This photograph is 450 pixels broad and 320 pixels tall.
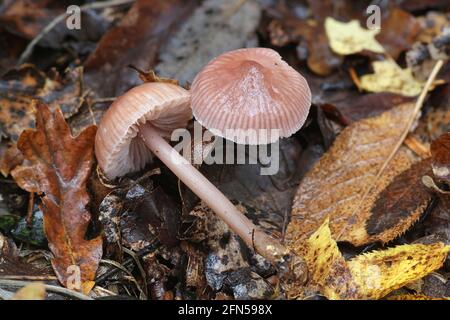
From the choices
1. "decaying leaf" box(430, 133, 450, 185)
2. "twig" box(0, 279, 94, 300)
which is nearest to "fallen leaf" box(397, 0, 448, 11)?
"decaying leaf" box(430, 133, 450, 185)

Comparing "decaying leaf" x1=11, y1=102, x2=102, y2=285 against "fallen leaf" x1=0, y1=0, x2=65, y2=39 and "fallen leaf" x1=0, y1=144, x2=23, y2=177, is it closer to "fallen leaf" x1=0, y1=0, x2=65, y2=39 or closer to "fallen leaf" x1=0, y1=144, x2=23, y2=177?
"fallen leaf" x1=0, y1=144, x2=23, y2=177

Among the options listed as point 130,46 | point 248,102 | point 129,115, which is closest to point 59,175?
point 129,115

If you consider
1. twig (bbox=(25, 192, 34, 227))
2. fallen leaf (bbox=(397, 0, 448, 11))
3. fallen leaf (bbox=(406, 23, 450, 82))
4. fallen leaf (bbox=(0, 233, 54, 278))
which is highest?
fallen leaf (bbox=(397, 0, 448, 11))

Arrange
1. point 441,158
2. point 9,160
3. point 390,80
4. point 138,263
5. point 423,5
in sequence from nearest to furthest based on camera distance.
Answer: point 138,263 < point 441,158 < point 9,160 < point 390,80 < point 423,5

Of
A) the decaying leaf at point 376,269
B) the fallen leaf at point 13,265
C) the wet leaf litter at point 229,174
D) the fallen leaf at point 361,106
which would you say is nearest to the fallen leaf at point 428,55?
the wet leaf litter at point 229,174

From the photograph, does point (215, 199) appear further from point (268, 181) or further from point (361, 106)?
point (361, 106)

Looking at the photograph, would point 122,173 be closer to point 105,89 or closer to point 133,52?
point 105,89
